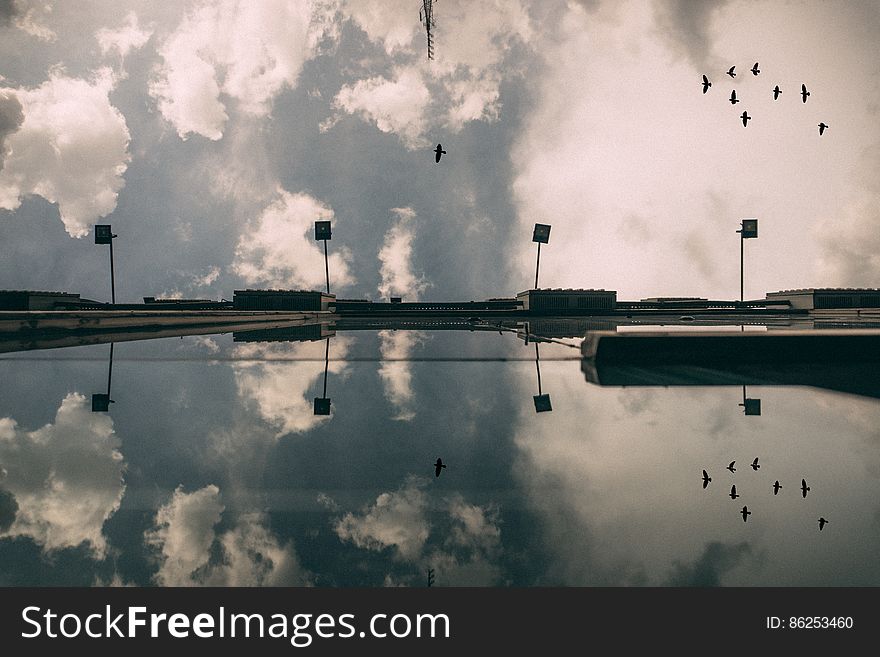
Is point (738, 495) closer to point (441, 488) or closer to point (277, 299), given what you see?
point (441, 488)

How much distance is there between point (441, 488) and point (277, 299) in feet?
147

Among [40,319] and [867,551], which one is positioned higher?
[40,319]

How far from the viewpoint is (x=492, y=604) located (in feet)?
8.59

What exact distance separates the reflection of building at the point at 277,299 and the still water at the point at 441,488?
38.9 m

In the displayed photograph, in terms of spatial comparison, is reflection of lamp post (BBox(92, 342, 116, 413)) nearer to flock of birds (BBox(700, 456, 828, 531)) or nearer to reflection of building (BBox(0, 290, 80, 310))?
flock of birds (BBox(700, 456, 828, 531))

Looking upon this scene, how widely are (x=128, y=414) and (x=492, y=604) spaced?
19.7 feet

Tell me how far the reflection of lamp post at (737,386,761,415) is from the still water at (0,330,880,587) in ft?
0.61

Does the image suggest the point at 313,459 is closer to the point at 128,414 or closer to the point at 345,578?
the point at 345,578

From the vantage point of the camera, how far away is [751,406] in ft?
21.7

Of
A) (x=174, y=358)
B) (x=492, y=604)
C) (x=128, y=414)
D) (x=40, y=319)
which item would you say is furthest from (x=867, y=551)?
(x=40, y=319)

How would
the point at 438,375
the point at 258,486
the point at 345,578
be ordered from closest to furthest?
the point at 345,578
the point at 258,486
the point at 438,375

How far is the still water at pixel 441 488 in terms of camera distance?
2895mm

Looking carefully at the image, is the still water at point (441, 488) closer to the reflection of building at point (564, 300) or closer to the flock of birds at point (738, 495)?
the flock of birds at point (738, 495)

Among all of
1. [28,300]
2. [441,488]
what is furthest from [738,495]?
[28,300]
